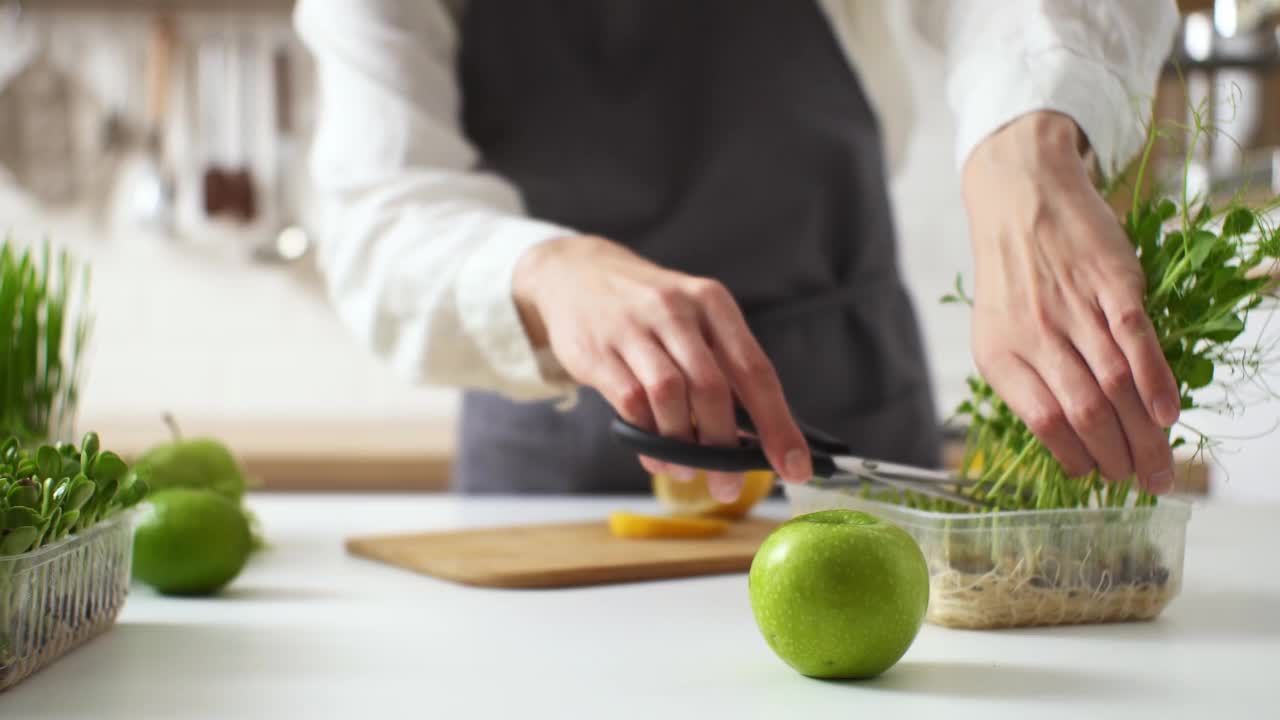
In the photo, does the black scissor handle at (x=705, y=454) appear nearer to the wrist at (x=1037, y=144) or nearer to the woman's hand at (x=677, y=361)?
the woman's hand at (x=677, y=361)

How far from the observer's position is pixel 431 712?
57cm

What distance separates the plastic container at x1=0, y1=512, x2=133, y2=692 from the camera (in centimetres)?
59

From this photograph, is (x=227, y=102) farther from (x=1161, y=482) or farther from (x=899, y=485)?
(x=1161, y=482)

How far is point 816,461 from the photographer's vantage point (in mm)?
792

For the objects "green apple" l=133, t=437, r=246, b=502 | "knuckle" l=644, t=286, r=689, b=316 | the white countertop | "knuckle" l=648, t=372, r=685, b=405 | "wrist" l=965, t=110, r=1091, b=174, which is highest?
"wrist" l=965, t=110, r=1091, b=174

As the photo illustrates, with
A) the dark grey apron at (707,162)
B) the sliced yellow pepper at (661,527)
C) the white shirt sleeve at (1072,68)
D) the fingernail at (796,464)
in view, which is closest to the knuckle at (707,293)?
the fingernail at (796,464)

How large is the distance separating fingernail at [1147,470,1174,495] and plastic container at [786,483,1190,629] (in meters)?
0.02

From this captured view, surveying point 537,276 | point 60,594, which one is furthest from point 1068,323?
point 60,594

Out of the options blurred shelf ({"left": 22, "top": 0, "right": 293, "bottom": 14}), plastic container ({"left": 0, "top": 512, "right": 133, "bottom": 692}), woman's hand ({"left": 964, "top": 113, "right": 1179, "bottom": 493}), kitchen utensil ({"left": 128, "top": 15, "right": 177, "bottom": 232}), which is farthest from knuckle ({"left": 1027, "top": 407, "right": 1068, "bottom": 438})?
kitchen utensil ({"left": 128, "top": 15, "right": 177, "bottom": 232})

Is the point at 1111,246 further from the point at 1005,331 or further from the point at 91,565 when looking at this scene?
the point at 91,565

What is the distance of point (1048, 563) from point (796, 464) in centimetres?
15

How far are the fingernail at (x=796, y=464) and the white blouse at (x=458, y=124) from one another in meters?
0.25

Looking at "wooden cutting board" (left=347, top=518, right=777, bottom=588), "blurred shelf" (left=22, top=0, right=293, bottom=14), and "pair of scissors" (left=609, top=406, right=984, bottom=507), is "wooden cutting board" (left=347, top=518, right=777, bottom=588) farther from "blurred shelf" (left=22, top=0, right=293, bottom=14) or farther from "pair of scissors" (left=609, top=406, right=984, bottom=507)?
"blurred shelf" (left=22, top=0, right=293, bottom=14)

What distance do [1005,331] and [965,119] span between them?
0.62ft
